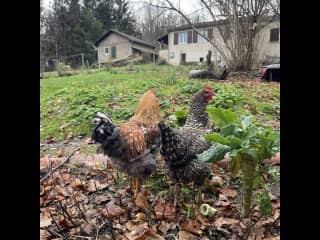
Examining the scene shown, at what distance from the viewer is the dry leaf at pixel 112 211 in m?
1.71

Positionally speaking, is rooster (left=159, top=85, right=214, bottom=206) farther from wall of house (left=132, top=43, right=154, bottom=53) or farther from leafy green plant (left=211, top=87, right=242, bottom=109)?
wall of house (left=132, top=43, right=154, bottom=53)

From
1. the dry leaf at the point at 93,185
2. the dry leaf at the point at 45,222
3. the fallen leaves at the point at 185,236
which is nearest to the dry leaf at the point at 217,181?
the fallen leaves at the point at 185,236

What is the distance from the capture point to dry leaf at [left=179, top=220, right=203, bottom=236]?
1558mm

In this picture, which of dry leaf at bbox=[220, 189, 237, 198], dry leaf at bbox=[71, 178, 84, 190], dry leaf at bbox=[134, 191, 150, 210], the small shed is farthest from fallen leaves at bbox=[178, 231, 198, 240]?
the small shed

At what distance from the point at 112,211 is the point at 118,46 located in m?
31.2

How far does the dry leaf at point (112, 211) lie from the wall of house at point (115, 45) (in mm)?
30192

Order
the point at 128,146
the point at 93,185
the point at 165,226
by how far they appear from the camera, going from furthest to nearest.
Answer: the point at 93,185 → the point at 128,146 → the point at 165,226

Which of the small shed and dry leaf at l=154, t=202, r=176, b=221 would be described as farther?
the small shed

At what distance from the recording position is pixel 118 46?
1226 inches

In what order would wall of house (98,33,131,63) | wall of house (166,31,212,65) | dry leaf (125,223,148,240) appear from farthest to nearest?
wall of house (98,33,131,63) < wall of house (166,31,212,65) < dry leaf (125,223,148,240)

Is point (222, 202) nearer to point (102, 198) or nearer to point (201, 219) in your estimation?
point (201, 219)

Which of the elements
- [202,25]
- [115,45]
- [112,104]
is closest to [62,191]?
[112,104]

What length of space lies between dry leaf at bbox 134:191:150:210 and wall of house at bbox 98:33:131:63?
98.5 ft
